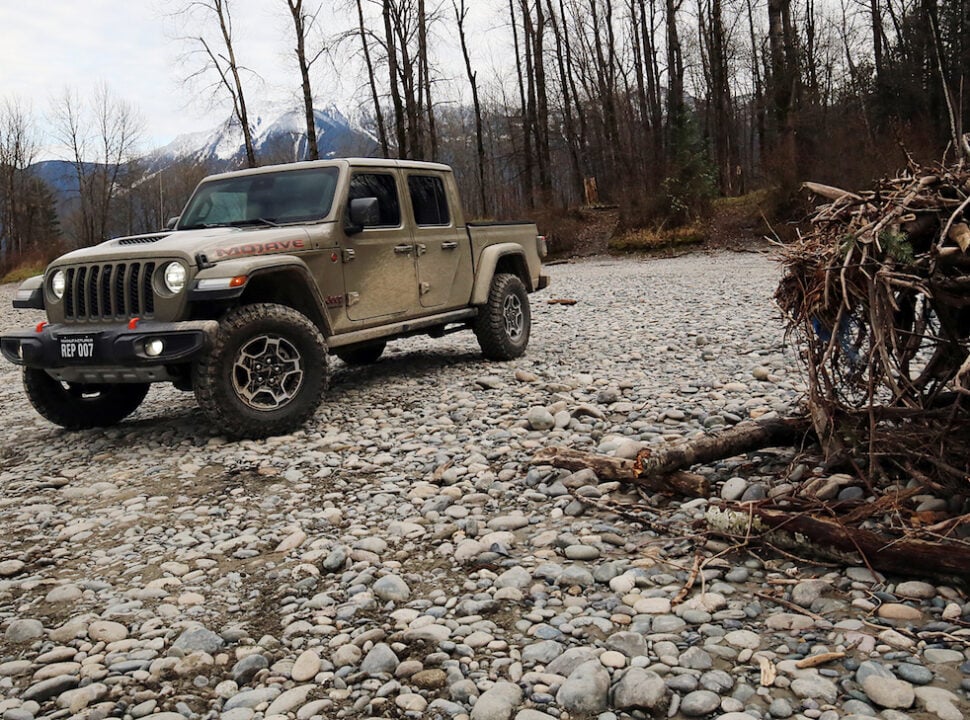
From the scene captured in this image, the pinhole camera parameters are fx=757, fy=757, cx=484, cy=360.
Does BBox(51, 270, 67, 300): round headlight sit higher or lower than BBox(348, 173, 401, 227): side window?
lower

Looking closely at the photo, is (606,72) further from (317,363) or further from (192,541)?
(192,541)

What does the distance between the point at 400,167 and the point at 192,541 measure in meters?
4.53

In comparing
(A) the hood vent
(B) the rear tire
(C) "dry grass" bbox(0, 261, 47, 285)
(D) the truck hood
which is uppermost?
(C) "dry grass" bbox(0, 261, 47, 285)

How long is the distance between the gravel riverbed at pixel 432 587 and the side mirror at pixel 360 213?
5.12ft

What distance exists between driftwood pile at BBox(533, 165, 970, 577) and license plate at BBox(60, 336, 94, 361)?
154 inches

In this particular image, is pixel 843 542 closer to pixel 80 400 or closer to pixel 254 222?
pixel 254 222

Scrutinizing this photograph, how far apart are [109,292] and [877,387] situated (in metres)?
4.99

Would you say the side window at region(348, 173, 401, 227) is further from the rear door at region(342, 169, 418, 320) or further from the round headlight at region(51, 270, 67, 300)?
the round headlight at region(51, 270, 67, 300)

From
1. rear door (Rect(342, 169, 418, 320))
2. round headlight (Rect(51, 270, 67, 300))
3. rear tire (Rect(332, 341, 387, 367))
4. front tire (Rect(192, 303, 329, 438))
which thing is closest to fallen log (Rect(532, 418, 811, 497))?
front tire (Rect(192, 303, 329, 438))

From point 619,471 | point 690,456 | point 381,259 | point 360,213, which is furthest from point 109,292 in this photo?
point 690,456

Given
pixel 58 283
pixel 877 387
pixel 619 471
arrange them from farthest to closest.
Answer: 1. pixel 58 283
2. pixel 619 471
3. pixel 877 387

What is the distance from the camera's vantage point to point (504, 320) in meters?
8.12

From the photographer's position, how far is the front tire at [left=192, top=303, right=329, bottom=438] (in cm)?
529

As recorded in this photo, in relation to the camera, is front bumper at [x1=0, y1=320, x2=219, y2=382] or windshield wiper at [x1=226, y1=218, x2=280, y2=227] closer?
front bumper at [x1=0, y1=320, x2=219, y2=382]
